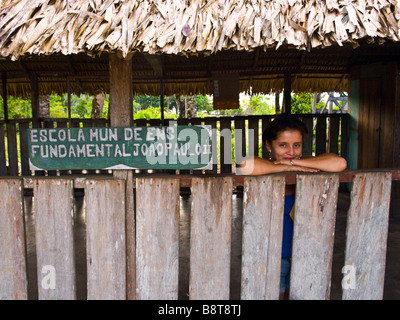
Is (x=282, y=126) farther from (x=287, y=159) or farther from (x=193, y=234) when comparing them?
(x=193, y=234)

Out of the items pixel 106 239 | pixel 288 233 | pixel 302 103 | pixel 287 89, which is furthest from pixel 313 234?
pixel 302 103

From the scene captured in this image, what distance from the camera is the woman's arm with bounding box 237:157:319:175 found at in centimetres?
210

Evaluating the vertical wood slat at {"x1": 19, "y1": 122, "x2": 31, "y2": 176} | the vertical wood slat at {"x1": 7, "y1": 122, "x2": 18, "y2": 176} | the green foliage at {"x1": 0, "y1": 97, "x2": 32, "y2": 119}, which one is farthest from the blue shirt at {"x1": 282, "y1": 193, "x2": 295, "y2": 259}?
the green foliage at {"x1": 0, "y1": 97, "x2": 32, "y2": 119}

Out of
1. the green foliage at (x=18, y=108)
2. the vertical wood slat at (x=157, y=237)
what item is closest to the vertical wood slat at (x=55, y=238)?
the vertical wood slat at (x=157, y=237)

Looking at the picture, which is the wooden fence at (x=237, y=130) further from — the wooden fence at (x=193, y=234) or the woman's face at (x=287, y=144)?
the wooden fence at (x=193, y=234)

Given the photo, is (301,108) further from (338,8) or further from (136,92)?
(338,8)

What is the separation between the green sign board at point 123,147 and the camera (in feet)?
6.84

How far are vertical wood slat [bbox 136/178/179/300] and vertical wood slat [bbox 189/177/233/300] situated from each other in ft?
0.41

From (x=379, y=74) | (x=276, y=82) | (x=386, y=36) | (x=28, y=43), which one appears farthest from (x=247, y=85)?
(x=28, y=43)

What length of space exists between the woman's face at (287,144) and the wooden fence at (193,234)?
0.36m

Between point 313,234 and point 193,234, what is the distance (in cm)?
78

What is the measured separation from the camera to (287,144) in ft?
7.90

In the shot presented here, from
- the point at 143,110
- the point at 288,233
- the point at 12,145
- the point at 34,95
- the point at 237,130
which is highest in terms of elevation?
the point at 143,110

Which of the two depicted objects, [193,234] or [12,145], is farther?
[12,145]
